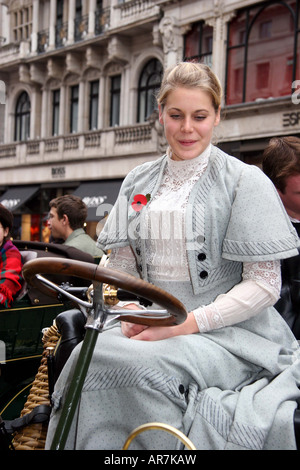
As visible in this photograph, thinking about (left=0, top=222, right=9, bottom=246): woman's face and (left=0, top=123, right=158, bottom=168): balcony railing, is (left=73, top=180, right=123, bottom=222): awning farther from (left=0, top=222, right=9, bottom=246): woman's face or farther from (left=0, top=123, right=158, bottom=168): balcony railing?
(left=0, top=222, right=9, bottom=246): woman's face

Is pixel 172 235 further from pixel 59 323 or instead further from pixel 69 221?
pixel 69 221

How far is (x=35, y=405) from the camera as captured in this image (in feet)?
7.56

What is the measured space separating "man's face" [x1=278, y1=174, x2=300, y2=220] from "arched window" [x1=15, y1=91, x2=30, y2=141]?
21168 millimetres

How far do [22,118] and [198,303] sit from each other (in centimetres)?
2252

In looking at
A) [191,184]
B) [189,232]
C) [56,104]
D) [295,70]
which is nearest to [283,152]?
[191,184]

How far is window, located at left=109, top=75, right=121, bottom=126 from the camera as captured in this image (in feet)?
61.7

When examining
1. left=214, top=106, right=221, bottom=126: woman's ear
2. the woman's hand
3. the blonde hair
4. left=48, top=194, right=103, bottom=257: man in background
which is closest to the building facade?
left=48, top=194, right=103, bottom=257: man in background

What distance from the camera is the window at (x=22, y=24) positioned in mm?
22719

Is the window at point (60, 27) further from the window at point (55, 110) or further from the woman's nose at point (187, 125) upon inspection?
the woman's nose at point (187, 125)

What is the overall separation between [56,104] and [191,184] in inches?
809

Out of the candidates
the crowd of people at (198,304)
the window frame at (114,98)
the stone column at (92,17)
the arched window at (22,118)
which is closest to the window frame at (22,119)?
the arched window at (22,118)

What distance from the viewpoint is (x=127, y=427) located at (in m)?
1.60

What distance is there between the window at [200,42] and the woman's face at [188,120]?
1307 cm

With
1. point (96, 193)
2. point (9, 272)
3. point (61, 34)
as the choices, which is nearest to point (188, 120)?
point (9, 272)
